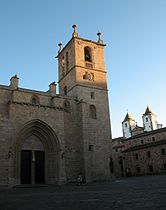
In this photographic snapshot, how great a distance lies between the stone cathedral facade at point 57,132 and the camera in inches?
1013

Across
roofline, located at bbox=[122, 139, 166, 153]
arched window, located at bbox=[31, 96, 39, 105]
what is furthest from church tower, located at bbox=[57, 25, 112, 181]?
roofline, located at bbox=[122, 139, 166, 153]

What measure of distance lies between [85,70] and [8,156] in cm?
1636

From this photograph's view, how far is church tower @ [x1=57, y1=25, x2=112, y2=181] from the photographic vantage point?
30078 mm

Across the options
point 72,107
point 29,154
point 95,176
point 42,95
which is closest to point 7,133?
point 29,154

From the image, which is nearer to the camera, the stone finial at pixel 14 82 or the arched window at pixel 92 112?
the stone finial at pixel 14 82

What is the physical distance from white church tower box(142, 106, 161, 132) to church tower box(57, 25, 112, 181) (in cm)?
5701

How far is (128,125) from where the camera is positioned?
9200 centimetres

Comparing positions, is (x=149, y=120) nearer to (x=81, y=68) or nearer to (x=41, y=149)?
(x=81, y=68)

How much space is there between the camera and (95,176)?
2962 centimetres

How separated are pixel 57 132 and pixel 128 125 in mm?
66630

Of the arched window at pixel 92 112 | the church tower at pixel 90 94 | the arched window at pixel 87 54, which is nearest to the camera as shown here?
the church tower at pixel 90 94

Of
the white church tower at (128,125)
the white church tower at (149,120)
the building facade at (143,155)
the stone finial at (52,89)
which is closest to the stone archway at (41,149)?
the stone finial at (52,89)

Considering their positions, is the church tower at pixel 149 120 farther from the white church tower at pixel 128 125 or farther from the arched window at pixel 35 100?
the arched window at pixel 35 100

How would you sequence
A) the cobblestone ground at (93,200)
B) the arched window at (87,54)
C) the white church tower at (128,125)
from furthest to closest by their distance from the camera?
the white church tower at (128,125), the arched window at (87,54), the cobblestone ground at (93,200)
